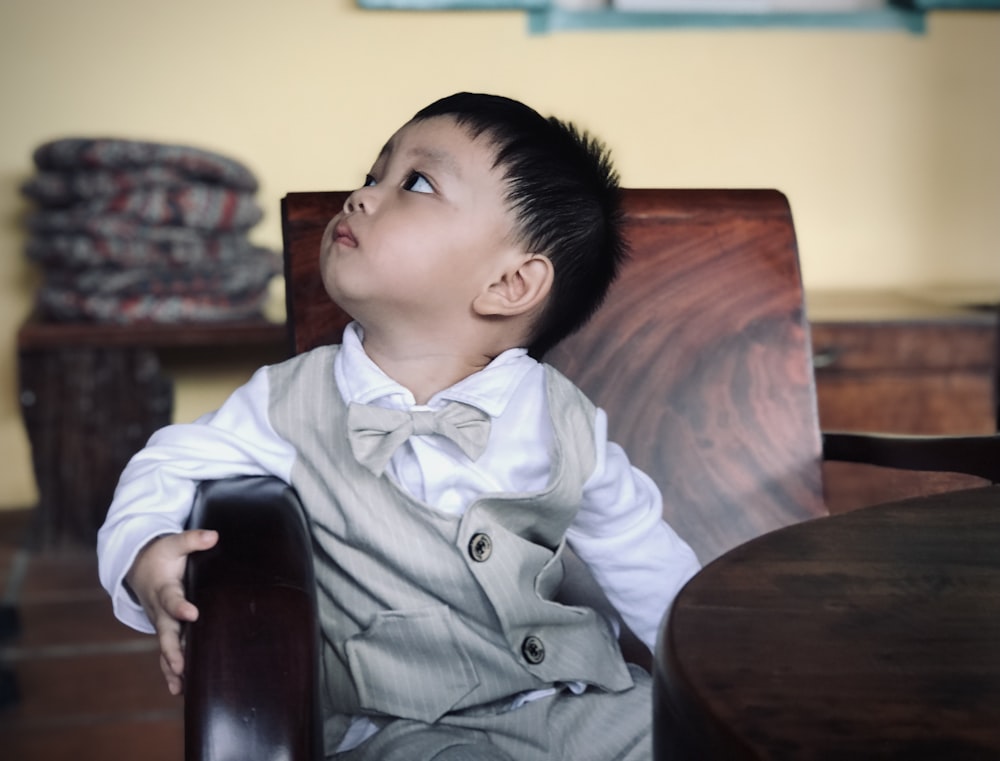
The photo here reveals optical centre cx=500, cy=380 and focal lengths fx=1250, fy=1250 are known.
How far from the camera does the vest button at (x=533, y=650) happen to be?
96 centimetres

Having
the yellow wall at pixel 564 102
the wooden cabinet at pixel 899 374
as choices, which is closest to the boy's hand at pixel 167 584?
the wooden cabinet at pixel 899 374

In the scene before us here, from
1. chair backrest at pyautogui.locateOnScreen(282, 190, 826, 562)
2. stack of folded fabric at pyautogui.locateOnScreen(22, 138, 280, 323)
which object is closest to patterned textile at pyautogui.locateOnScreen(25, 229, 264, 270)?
stack of folded fabric at pyautogui.locateOnScreen(22, 138, 280, 323)

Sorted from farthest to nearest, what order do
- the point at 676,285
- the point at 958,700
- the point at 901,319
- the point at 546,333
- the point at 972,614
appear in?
the point at 901,319 < the point at 676,285 < the point at 546,333 < the point at 972,614 < the point at 958,700

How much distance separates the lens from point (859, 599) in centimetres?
59

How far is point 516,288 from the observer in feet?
3.42

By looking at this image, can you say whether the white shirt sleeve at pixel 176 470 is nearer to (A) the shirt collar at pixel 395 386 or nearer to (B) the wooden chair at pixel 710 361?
(A) the shirt collar at pixel 395 386

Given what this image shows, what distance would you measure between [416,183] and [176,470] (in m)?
0.30

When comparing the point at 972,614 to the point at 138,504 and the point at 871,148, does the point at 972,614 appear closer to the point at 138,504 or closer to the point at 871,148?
the point at 138,504

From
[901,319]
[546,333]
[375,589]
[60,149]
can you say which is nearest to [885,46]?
[901,319]

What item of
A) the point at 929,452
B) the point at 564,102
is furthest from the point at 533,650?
the point at 564,102

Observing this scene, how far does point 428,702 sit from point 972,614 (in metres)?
Answer: 0.46

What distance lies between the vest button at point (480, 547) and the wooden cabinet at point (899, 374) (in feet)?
4.71

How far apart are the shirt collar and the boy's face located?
0.10ft

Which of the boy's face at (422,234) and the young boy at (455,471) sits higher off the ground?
the boy's face at (422,234)
